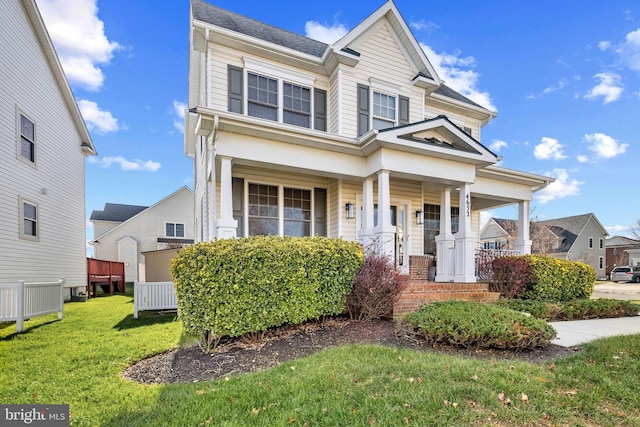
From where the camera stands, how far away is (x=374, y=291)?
6.10 metres

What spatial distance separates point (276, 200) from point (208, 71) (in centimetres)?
371

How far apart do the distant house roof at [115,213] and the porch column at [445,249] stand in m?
28.7

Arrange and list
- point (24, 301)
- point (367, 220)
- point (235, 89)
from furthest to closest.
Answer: point (235, 89) → point (367, 220) → point (24, 301)

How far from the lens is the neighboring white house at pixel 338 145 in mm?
7508

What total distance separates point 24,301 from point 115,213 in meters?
25.6

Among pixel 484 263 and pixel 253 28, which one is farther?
pixel 253 28

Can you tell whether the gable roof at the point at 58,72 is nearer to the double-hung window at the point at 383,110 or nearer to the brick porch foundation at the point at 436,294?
the double-hung window at the point at 383,110

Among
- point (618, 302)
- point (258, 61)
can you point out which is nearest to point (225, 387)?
point (258, 61)

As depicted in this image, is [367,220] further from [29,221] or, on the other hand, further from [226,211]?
[29,221]

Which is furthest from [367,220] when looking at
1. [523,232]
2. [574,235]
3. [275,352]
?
[574,235]

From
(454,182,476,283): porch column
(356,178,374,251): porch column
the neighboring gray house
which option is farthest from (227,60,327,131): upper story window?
the neighboring gray house

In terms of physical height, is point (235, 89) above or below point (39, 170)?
above

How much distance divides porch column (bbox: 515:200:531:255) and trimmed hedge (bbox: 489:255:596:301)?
119 cm

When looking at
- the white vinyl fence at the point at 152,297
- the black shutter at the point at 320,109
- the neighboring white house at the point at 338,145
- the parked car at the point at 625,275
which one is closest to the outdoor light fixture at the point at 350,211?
the neighboring white house at the point at 338,145
